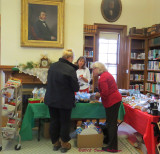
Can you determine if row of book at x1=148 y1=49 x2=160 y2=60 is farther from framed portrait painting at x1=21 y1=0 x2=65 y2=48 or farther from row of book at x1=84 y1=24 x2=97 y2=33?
framed portrait painting at x1=21 y1=0 x2=65 y2=48

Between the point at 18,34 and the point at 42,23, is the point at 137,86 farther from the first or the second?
the point at 18,34

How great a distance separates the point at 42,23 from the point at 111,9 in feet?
7.23

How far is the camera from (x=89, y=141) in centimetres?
275

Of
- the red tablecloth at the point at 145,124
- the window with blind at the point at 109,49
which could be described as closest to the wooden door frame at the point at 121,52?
the window with blind at the point at 109,49

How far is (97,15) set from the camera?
512 centimetres

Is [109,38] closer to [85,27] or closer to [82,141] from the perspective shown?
[85,27]

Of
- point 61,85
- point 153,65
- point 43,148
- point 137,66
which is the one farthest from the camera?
point 137,66

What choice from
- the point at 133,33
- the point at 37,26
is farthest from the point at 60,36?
the point at 133,33

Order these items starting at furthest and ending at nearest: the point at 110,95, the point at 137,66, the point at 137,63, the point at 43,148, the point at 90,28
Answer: the point at 137,63 < the point at 137,66 < the point at 90,28 < the point at 43,148 < the point at 110,95

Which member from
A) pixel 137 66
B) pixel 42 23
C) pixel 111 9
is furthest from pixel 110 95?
pixel 111 9

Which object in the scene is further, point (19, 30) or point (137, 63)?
point (137, 63)

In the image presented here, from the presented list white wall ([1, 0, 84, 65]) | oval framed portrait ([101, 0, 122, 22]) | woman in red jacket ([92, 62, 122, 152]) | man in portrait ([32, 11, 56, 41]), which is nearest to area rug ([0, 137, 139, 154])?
woman in red jacket ([92, 62, 122, 152])

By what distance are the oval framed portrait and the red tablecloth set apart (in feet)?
10.7

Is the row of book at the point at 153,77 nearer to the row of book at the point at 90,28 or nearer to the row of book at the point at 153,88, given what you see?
the row of book at the point at 153,88
